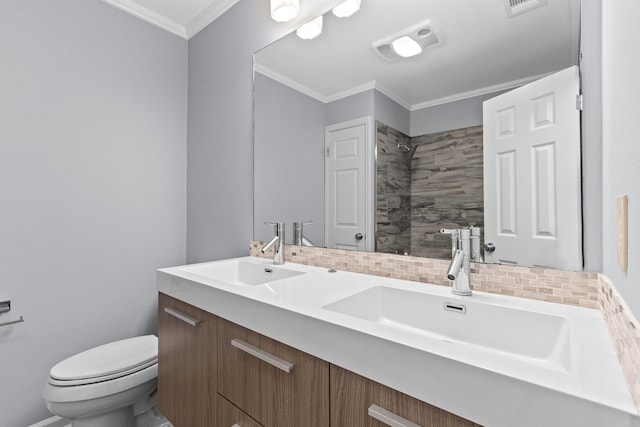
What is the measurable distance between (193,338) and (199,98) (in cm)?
162

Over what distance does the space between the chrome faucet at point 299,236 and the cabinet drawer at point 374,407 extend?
860mm

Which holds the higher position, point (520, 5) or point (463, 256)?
point (520, 5)

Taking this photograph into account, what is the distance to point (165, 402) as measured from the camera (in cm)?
128

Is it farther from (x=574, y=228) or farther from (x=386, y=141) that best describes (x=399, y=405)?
(x=386, y=141)

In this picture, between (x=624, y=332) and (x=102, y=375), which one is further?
(x=102, y=375)

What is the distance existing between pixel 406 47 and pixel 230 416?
4.57ft

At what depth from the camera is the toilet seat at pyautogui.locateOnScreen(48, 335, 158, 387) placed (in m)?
1.35

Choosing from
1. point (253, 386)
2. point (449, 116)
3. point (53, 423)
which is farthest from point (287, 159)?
point (53, 423)

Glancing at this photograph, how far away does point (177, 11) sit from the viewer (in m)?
2.01

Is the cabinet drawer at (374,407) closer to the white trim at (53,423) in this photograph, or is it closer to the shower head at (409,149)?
the shower head at (409,149)

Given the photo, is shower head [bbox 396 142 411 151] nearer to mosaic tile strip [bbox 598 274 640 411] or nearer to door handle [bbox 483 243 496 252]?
door handle [bbox 483 243 496 252]

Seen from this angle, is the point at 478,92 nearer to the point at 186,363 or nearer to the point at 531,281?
the point at 531,281

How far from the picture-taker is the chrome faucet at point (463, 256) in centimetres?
86

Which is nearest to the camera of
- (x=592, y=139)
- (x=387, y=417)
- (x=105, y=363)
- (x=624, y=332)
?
(x=624, y=332)
